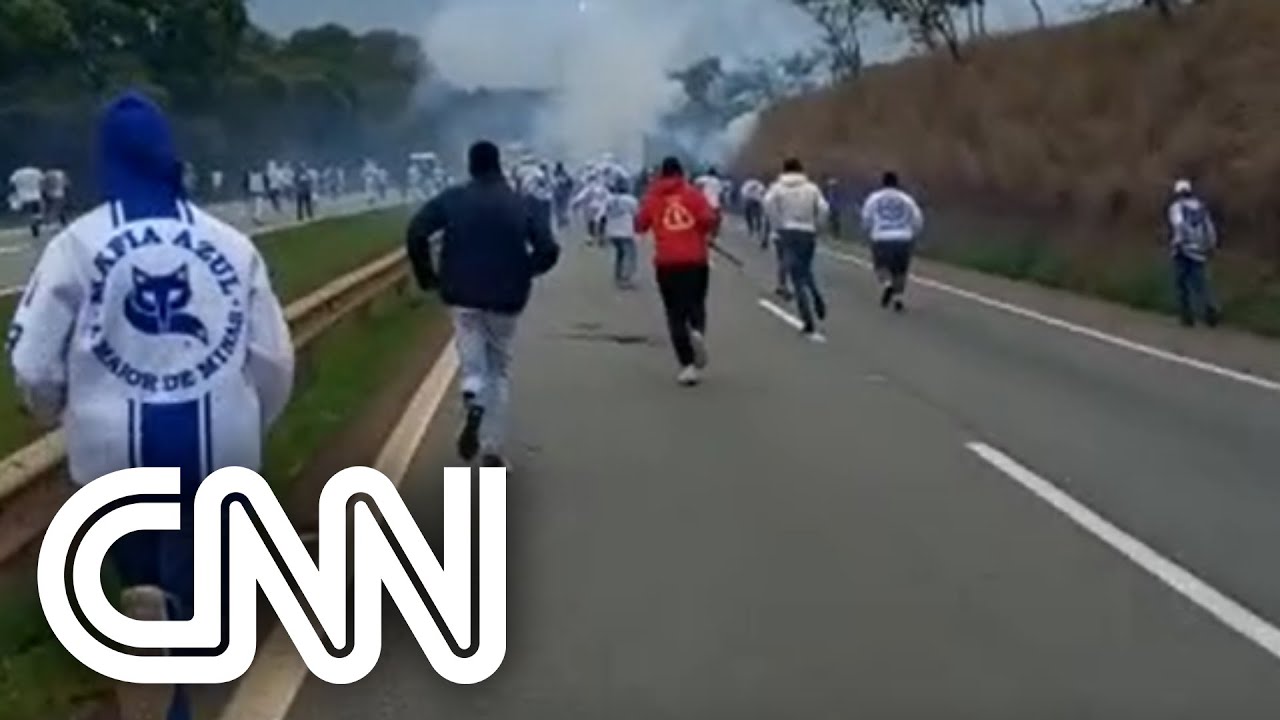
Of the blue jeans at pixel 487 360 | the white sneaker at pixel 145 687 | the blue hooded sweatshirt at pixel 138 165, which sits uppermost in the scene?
the blue hooded sweatshirt at pixel 138 165

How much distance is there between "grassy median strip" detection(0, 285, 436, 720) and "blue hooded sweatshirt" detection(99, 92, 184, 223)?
295cm

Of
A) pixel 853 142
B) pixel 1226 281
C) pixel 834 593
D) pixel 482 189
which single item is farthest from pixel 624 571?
pixel 853 142

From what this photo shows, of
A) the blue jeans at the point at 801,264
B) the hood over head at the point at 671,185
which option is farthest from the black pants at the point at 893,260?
the hood over head at the point at 671,185

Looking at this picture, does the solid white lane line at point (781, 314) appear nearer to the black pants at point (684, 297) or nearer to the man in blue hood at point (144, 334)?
the black pants at point (684, 297)

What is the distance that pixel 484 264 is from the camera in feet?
50.6

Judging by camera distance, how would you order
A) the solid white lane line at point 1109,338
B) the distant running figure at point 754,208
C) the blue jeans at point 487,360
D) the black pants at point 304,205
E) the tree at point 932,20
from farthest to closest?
the tree at point 932,20
the black pants at point 304,205
the distant running figure at point 754,208
the solid white lane line at point 1109,338
the blue jeans at point 487,360

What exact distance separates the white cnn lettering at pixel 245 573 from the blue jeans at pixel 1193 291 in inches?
921

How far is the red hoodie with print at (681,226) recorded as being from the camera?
71.5ft

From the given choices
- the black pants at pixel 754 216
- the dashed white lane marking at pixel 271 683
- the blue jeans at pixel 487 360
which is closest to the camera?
the dashed white lane marking at pixel 271 683

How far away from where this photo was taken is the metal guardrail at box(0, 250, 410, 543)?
995 centimetres

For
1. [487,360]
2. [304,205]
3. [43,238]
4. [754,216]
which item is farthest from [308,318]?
[304,205]

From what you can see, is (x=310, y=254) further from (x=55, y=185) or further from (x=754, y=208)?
(x=754, y=208)

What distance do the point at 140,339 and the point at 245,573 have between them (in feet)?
2.16

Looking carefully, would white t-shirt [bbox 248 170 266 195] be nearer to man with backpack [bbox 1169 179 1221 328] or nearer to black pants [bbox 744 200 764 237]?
black pants [bbox 744 200 764 237]
